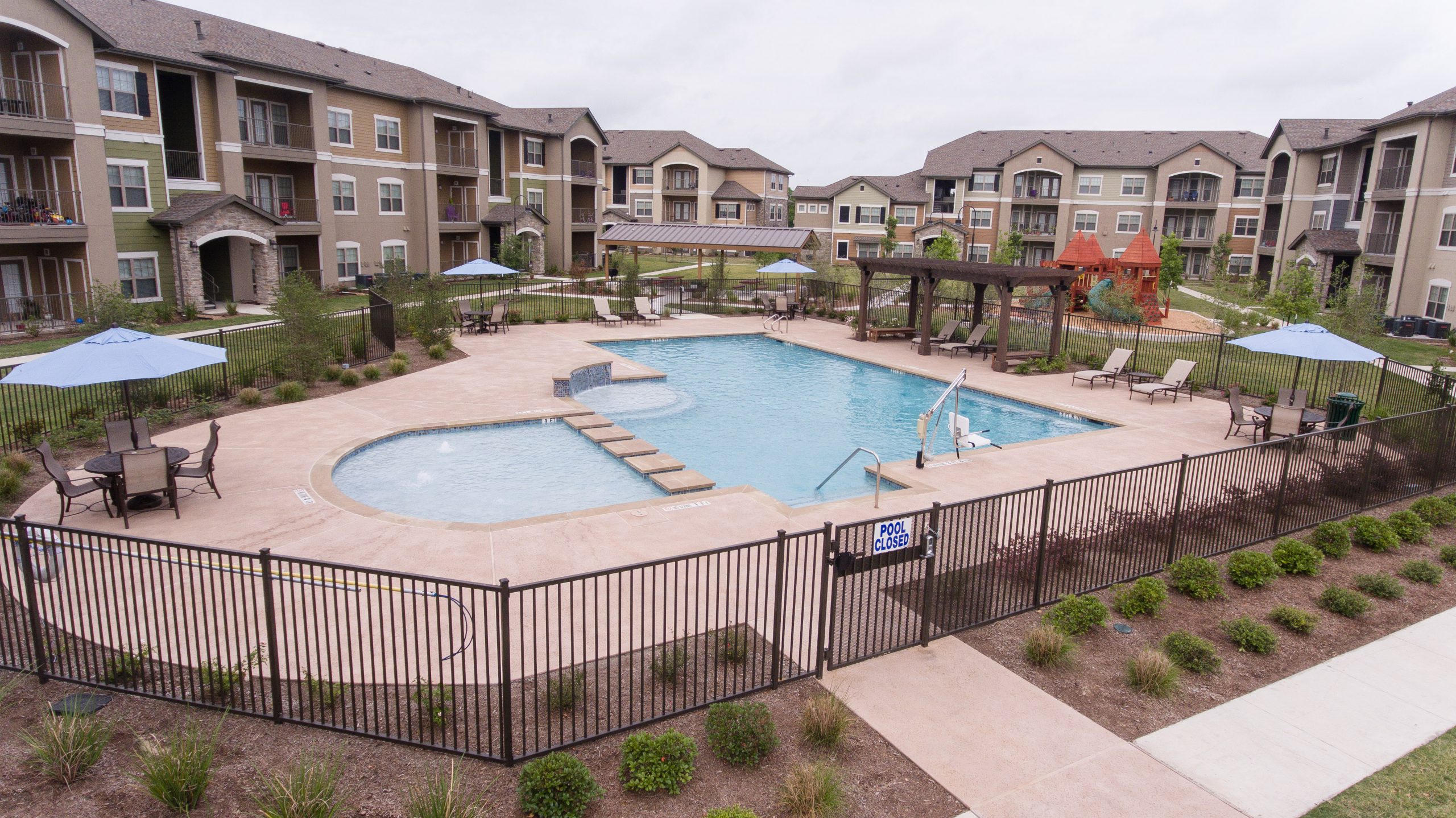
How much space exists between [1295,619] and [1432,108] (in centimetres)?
3595

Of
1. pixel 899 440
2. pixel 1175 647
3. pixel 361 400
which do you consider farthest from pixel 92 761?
pixel 899 440

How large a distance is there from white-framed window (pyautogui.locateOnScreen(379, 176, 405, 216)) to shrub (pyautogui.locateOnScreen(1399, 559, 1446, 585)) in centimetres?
3952

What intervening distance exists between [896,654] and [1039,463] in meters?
7.58

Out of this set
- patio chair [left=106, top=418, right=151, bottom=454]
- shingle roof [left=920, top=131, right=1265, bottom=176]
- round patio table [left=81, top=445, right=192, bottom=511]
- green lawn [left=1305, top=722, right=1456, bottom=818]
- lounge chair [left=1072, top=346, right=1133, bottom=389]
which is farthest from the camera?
→ shingle roof [left=920, top=131, right=1265, bottom=176]

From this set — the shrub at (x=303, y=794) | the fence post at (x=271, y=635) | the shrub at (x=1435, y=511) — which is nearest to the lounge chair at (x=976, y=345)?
the shrub at (x=1435, y=511)

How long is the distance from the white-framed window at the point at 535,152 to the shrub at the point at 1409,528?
45070 millimetres

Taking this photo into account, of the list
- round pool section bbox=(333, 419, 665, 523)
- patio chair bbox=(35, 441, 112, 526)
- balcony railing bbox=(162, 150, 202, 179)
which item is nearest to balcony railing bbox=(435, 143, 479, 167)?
balcony railing bbox=(162, 150, 202, 179)

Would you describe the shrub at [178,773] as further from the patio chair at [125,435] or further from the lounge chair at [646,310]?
the lounge chair at [646,310]

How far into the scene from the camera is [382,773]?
604 cm

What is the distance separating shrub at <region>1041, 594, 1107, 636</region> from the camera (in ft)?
27.9

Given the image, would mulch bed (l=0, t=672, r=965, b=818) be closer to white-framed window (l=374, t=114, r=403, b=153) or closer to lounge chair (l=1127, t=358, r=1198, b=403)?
lounge chair (l=1127, t=358, r=1198, b=403)

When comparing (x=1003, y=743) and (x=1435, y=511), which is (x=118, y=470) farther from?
(x=1435, y=511)

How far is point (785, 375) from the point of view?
24.0m

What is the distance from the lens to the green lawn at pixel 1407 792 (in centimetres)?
606
